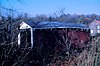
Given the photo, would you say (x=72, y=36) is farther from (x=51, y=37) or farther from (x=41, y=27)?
(x=41, y=27)

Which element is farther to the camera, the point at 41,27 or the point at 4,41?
the point at 41,27

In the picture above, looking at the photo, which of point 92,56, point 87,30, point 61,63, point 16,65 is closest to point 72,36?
→ point 87,30

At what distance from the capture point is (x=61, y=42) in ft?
68.1

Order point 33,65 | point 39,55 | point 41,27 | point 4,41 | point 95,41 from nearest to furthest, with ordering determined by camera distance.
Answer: point 4,41 < point 95,41 < point 33,65 < point 39,55 < point 41,27

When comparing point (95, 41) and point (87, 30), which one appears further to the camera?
point (87, 30)

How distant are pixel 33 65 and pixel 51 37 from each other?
26.1ft

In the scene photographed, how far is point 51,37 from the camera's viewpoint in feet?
68.3

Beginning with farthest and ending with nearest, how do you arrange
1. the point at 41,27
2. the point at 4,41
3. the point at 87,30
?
the point at 87,30 < the point at 41,27 < the point at 4,41

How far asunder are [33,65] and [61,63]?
2.03 m

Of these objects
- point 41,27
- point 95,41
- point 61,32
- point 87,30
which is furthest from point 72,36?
point 95,41

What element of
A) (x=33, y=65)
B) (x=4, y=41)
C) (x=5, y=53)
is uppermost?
(x=4, y=41)

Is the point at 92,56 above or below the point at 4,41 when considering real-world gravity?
below

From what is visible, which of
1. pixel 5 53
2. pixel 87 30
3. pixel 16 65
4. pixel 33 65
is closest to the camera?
pixel 5 53

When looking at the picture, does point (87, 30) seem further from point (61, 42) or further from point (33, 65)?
point (33, 65)
